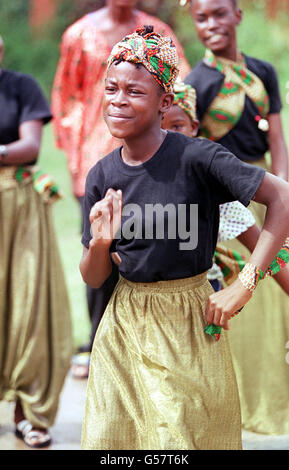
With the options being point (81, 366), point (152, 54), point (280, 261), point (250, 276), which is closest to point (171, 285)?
point (250, 276)

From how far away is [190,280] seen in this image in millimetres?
3184

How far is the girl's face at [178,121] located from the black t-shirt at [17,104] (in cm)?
108

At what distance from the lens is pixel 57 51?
51.4 ft

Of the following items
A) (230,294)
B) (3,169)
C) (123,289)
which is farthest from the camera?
(3,169)

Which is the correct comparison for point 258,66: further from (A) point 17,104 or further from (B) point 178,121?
(A) point 17,104

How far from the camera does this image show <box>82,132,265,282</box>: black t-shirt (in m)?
3.01

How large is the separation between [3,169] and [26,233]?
371mm

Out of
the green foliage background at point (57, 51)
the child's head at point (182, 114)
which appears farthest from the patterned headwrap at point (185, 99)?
the green foliage background at point (57, 51)

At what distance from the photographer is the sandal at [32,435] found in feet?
15.7

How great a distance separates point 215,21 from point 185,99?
66 cm

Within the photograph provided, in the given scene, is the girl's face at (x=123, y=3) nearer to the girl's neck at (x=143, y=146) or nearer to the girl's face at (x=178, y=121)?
the girl's face at (x=178, y=121)

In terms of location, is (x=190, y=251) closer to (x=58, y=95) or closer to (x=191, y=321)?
(x=191, y=321)
